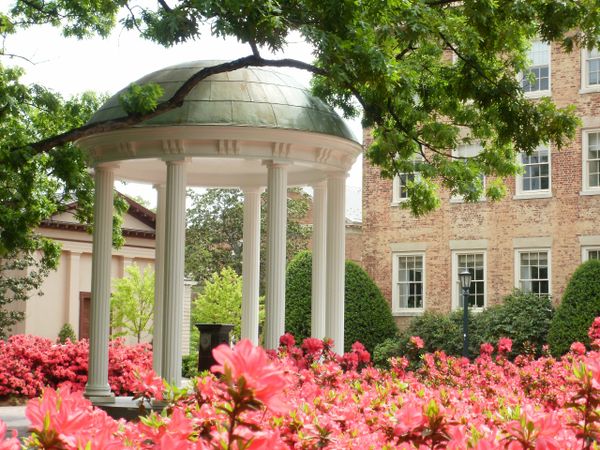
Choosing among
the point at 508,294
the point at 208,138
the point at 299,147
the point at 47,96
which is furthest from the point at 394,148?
the point at 508,294

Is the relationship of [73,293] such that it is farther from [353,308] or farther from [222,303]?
[353,308]

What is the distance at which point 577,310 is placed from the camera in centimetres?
3183

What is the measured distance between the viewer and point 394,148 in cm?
1894

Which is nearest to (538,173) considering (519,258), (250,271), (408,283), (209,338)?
(519,258)

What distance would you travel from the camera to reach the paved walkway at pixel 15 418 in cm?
1767

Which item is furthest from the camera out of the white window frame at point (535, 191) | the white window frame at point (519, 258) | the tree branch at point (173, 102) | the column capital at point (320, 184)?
the white window frame at point (535, 191)

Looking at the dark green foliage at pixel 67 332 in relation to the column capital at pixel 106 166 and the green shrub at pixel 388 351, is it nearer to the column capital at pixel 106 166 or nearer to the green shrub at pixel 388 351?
the green shrub at pixel 388 351

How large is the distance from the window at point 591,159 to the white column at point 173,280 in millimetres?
19418

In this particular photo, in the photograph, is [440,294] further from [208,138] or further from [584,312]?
[208,138]

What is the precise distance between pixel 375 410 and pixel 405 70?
406 inches

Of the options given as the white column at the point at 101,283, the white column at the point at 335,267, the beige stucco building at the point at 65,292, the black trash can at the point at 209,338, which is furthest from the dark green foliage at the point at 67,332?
the white column at the point at 335,267

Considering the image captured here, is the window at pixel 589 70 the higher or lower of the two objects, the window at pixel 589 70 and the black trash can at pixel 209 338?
the higher

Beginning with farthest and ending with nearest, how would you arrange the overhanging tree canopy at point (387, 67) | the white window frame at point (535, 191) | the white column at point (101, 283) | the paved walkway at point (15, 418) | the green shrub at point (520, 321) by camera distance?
the white window frame at point (535, 191) < the green shrub at point (520, 321) < the white column at point (101, 283) < the paved walkway at point (15, 418) < the overhanging tree canopy at point (387, 67)

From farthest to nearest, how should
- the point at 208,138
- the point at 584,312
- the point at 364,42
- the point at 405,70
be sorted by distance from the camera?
the point at 584,312 → the point at 208,138 → the point at 405,70 → the point at 364,42
